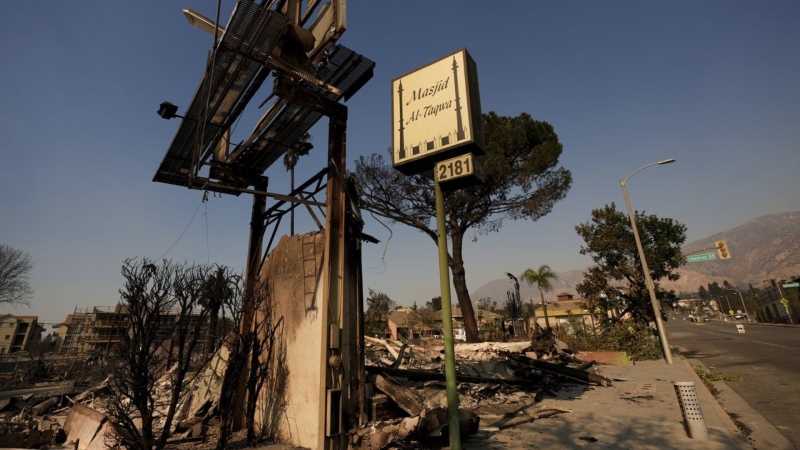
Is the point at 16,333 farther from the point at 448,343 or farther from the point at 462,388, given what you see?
the point at 448,343

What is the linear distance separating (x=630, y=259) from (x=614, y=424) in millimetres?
16370

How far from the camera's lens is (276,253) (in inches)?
292

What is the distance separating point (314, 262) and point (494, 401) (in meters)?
6.36

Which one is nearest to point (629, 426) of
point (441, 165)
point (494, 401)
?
point (494, 401)

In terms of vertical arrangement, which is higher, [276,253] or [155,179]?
[155,179]

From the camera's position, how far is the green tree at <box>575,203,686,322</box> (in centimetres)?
1998

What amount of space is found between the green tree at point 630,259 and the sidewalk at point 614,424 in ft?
34.5

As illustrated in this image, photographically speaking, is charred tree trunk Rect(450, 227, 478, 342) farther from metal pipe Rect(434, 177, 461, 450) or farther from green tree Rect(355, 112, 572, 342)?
metal pipe Rect(434, 177, 461, 450)

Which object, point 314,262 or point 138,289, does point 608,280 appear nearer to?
point 314,262

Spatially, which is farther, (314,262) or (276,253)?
(276,253)

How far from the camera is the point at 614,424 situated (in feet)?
22.1

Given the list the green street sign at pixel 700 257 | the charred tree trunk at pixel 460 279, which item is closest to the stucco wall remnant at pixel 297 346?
the charred tree trunk at pixel 460 279

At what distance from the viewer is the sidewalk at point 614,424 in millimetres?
5621

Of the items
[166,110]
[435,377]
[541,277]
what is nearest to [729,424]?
[435,377]
